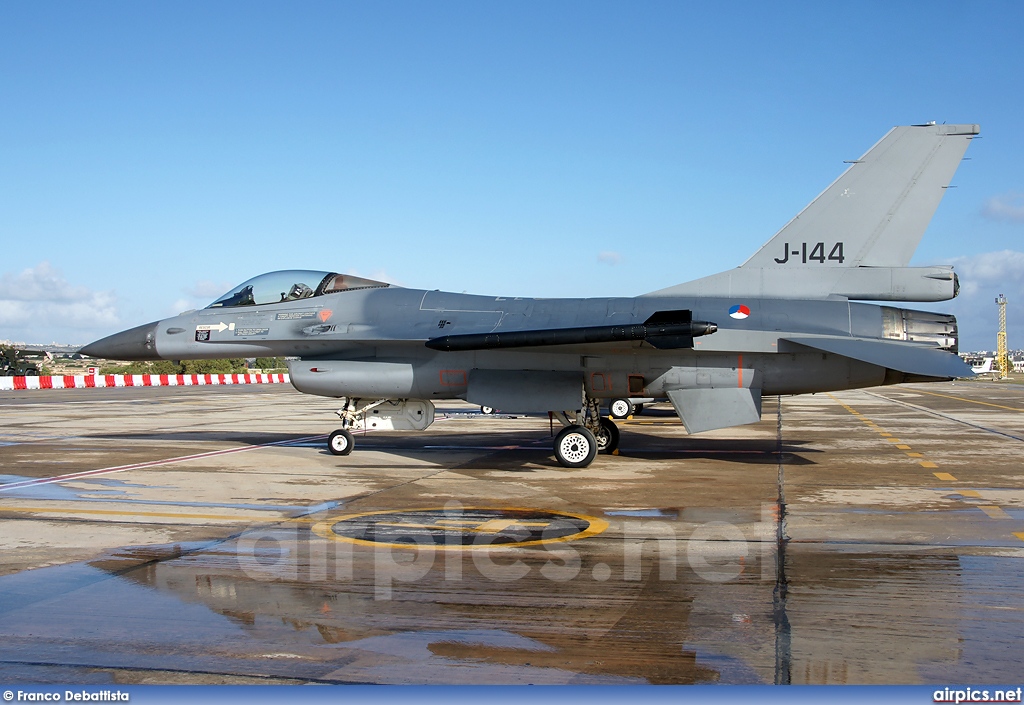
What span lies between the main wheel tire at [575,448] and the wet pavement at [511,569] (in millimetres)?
232

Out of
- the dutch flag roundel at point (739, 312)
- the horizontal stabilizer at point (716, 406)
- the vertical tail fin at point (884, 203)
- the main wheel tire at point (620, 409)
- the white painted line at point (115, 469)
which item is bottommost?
the white painted line at point (115, 469)

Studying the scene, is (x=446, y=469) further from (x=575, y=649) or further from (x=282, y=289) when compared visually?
(x=575, y=649)

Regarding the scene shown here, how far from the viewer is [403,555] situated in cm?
700

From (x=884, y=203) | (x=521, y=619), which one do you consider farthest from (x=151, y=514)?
(x=884, y=203)

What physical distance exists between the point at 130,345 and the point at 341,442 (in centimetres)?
438

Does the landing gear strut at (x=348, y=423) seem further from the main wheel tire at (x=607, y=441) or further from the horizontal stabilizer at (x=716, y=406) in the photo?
the horizontal stabilizer at (x=716, y=406)

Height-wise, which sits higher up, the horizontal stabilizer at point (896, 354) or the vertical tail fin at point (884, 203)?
the vertical tail fin at point (884, 203)

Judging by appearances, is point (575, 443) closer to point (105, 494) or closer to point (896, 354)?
point (896, 354)

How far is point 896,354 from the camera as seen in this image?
11.5 m

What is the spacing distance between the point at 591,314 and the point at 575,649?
8884mm

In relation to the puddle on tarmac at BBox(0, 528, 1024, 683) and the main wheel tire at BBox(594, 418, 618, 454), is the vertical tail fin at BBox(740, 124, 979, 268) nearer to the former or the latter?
the main wheel tire at BBox(594, 418, 618, 454)

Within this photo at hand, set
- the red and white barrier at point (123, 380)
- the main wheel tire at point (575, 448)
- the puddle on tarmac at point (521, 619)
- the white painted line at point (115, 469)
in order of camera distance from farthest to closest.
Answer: the red and white barrier at point (123, 380)
the main wheel tire at point (575, 448)
the white painted line at point (115, 469)
the puddle on tarmac at point (521, 619)

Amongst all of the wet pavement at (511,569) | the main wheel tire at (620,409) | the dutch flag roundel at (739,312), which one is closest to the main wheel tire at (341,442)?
the wet pavement at (511,569)

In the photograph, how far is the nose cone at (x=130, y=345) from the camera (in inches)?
587
